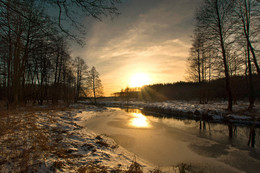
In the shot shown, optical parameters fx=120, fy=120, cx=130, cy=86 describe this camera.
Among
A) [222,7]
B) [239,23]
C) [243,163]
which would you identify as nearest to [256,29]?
[239,23]

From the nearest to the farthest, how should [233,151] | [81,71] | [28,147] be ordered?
[28,147]
[233,151]
[81,71]

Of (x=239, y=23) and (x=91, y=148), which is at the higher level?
(x=239, y=23)

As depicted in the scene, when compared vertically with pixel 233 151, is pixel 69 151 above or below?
above

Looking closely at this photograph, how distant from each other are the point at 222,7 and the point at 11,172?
16.6 metres

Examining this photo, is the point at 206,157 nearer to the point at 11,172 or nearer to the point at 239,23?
the point at 11,172

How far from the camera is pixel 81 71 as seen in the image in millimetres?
30750

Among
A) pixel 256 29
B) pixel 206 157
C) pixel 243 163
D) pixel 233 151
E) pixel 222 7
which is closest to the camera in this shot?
pixel 243 163

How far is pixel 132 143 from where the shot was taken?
230 inches

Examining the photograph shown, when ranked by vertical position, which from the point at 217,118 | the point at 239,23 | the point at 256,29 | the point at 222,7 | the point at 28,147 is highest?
the point at 222,7

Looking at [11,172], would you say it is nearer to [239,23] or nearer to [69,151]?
[69,151]

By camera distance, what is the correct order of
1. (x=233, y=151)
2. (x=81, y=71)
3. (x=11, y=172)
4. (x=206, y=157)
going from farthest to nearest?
(x=81, y=71) < (x=233, y=151) < (x=206, y=157) < (x=11, y=172)

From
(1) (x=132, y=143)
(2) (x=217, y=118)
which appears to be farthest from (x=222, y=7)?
(1) (x=132, y=143)

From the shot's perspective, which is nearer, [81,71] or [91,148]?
[91,148]

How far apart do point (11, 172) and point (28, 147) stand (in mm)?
1366
